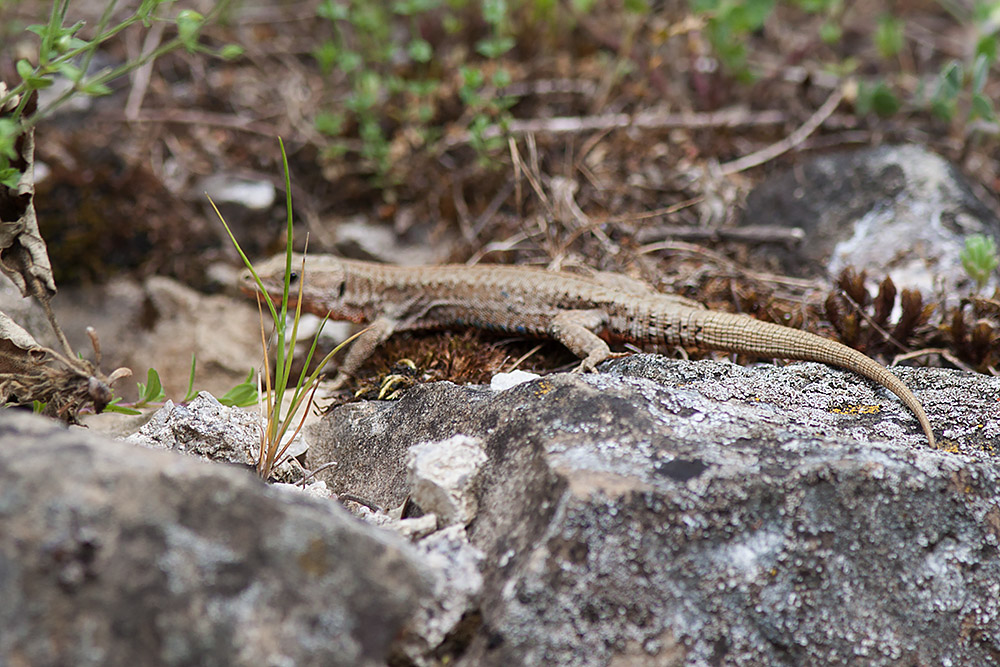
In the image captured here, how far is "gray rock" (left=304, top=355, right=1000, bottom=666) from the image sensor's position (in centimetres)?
224

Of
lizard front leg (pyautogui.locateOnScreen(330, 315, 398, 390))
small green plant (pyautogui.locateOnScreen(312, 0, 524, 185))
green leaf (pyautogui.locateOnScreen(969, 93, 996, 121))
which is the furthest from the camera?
small green plant (pyautogui.locateOnScreen(312, 0, 524, 185))

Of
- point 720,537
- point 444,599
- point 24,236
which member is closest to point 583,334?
point 720,537

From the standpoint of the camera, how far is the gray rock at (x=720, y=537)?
2.24 m

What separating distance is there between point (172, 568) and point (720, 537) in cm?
160

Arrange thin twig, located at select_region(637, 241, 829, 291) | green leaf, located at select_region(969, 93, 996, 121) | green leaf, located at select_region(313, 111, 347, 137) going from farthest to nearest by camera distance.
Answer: green leaf, located at select_region(313, 111, 347, 137) < green leaf, located at select_region(969, 93, 996, 121) < thin twig, located at select_region(637, 241, 829, 291)

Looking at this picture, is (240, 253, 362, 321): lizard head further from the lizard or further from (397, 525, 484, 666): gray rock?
(397, 525, 484, 666): gray rock

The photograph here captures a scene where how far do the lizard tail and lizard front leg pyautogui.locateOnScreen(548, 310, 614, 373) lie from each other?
0.49m

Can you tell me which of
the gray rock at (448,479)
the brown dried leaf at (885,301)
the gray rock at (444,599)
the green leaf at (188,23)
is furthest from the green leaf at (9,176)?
the brown dried leaf at (885,301)

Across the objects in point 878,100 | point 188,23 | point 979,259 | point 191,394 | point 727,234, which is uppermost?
point 188,23

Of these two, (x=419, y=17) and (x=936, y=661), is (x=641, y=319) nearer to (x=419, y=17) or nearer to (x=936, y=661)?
(x=936, y=661)

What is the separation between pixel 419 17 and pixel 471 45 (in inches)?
27.6

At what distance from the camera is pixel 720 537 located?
2404mm

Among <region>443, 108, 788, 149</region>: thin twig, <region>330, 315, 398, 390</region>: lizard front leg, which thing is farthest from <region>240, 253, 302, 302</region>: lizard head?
<region>443, 108, 788, 149</region>: thin twig

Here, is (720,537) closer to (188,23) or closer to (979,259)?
(188,23)
